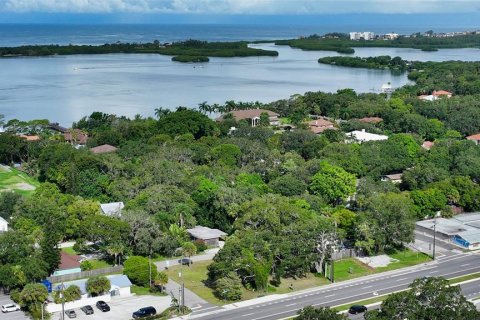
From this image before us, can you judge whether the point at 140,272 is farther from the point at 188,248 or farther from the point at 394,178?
the point at 394,178

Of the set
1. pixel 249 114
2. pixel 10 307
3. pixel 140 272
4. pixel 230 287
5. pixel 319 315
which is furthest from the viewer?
pixel 249 114

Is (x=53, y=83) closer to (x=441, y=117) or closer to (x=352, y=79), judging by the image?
(x=352, y=79)

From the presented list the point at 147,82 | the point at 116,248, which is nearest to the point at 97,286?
the point at 116,248

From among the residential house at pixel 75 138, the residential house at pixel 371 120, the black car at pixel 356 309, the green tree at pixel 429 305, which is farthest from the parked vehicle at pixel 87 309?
the residential house at pixel 371 120

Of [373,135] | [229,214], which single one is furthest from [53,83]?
[229,214]

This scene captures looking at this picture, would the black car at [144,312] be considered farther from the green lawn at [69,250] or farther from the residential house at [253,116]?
the residential house at [253,116]
